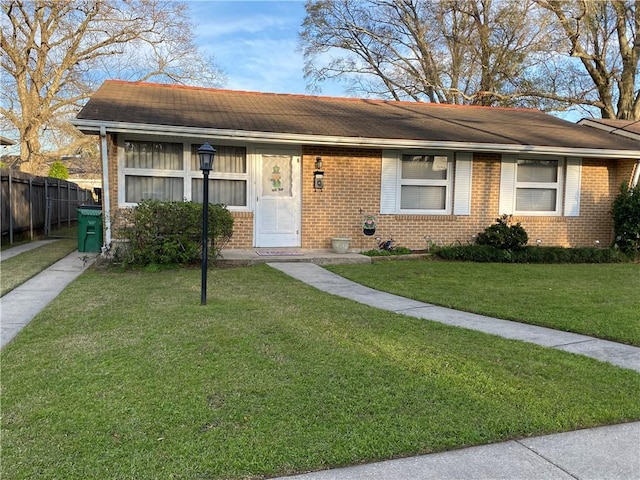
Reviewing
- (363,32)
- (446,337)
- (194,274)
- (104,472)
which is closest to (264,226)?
(194,274)

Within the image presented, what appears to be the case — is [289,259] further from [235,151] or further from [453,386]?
[453,386]

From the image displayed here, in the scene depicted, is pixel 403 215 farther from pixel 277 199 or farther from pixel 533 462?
pixel 533 462

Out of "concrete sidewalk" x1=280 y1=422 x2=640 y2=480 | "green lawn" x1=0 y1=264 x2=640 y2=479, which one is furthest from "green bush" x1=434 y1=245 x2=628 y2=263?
"concrete sidewalk" x1=280 y1=422 x2=640 y2=480

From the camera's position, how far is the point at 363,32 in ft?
86.8

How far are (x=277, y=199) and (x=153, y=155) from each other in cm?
270

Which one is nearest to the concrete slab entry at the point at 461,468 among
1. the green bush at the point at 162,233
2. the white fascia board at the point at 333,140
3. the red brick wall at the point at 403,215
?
the green bush at the point at 162,233

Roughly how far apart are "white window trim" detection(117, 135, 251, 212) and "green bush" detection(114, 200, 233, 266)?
118 cm

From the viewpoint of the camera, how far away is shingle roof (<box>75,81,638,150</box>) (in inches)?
379

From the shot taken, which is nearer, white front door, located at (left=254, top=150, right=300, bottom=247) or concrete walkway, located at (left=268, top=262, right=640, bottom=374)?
concrete walkway, located at (left=268, top=262, right=640, bottom=374)

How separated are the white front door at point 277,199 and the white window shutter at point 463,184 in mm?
3667

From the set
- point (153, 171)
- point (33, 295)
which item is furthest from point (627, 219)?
point (33, 295)

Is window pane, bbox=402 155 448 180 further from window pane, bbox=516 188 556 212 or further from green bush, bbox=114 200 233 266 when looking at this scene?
green bush, bbox=114 200 233 266

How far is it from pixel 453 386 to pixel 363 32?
85.9ft

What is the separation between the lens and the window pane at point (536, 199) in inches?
454
